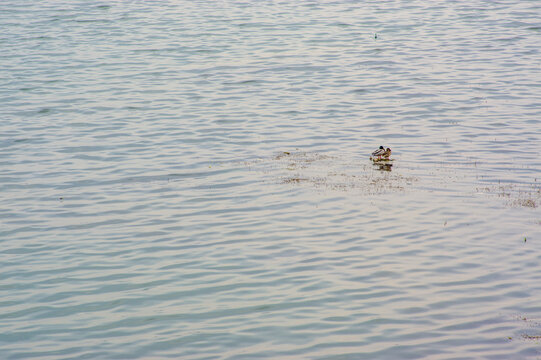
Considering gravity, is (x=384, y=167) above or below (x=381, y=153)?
below

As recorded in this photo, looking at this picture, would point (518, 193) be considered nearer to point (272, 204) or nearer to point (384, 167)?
point (384, 167)

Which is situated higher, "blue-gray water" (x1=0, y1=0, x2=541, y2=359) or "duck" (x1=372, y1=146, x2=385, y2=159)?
"duck" (x1=372, y1=146, x2=385, y2=159)

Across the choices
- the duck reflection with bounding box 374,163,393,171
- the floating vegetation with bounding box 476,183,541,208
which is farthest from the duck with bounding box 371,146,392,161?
the floating vegetation with bounding box 476,183,541,208

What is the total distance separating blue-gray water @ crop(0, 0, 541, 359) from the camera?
11.8 m

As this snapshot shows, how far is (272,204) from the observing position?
16953mm

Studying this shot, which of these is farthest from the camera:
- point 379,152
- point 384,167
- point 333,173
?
point 379,152

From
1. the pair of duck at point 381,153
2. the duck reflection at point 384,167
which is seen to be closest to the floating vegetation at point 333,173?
the duck reflection at point 384,167

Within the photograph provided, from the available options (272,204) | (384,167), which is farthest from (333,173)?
(272,204)

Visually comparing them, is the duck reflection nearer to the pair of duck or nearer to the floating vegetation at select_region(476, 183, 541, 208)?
the pair of duck

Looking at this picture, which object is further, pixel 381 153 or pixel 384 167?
pixel 381 153

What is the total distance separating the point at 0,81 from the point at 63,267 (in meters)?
18.7

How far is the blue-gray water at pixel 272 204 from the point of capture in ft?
38.6

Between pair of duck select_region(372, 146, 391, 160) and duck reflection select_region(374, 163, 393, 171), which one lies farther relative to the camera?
pair of duck select_region(372, 146, 391, 160)

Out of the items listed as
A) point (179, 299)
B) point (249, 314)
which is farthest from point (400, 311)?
point (179, 299)
